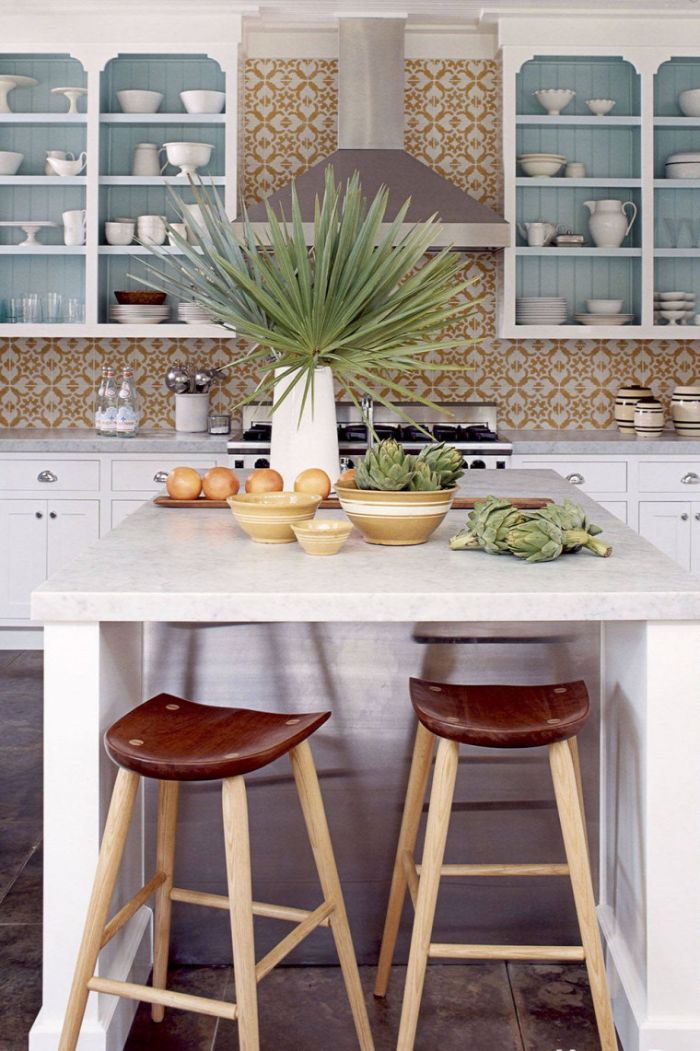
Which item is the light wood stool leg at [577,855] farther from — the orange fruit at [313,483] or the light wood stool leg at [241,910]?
the orange fruit at [313,483]

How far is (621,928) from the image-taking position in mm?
2283

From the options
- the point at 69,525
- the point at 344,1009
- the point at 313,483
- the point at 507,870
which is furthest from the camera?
the point at 69,525

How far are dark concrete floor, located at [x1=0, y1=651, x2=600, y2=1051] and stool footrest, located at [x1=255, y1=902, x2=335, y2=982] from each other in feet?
0.92

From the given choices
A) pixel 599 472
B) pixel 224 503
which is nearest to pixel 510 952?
pixel 224 503

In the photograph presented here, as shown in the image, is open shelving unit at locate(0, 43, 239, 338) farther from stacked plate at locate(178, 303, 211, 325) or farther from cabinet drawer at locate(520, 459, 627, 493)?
cabinet drawer at locate(520, 459, 627, 493)

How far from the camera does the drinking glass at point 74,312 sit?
5.40 metres

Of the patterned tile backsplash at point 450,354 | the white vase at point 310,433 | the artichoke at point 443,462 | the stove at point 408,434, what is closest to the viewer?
the artichoke at point 443,462

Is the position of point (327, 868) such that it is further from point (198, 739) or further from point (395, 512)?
point (395, 512)

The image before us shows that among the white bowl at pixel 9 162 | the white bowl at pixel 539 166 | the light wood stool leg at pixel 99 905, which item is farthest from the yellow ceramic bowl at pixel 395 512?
the white bowl at pixel 9 162

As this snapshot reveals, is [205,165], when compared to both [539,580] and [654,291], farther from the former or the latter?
[539,580]

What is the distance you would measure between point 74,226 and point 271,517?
11.2ft

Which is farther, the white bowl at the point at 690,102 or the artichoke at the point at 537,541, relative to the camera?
the white bowl at the point at 690,102

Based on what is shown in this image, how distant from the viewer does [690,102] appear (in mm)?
5246

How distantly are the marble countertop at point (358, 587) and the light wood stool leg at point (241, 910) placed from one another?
29cm
